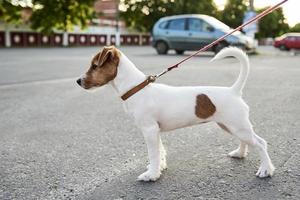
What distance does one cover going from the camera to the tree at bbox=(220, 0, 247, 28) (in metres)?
52.8

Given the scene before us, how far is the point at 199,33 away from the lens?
1844 cm

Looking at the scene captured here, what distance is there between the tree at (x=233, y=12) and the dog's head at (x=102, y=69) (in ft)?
168

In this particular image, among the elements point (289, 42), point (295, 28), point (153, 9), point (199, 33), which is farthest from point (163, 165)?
point (295, 28)

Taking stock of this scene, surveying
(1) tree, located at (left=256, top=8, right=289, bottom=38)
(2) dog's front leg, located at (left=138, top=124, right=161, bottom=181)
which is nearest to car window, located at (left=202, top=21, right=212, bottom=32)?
(2) dog's front leg, located at (left=138, top=124, right=161, bottom=181)

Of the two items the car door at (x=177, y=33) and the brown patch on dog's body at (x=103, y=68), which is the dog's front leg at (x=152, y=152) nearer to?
the brown patch on dog's body at (x=103, y=68)

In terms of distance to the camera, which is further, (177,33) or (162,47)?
(162,47)

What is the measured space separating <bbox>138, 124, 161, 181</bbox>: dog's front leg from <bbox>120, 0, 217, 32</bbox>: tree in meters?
43.4

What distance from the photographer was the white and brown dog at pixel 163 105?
11.1 ft

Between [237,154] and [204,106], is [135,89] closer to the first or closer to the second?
[204,106]

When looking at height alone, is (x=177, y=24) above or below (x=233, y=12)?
below

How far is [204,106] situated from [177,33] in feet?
52.7

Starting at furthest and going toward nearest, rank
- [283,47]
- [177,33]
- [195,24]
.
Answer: [283,47]
[177,33]
[195,24]

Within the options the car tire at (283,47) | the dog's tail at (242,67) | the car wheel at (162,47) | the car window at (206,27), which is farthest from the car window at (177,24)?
the car tire at (283,47)

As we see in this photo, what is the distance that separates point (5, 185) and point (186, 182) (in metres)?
1.48
